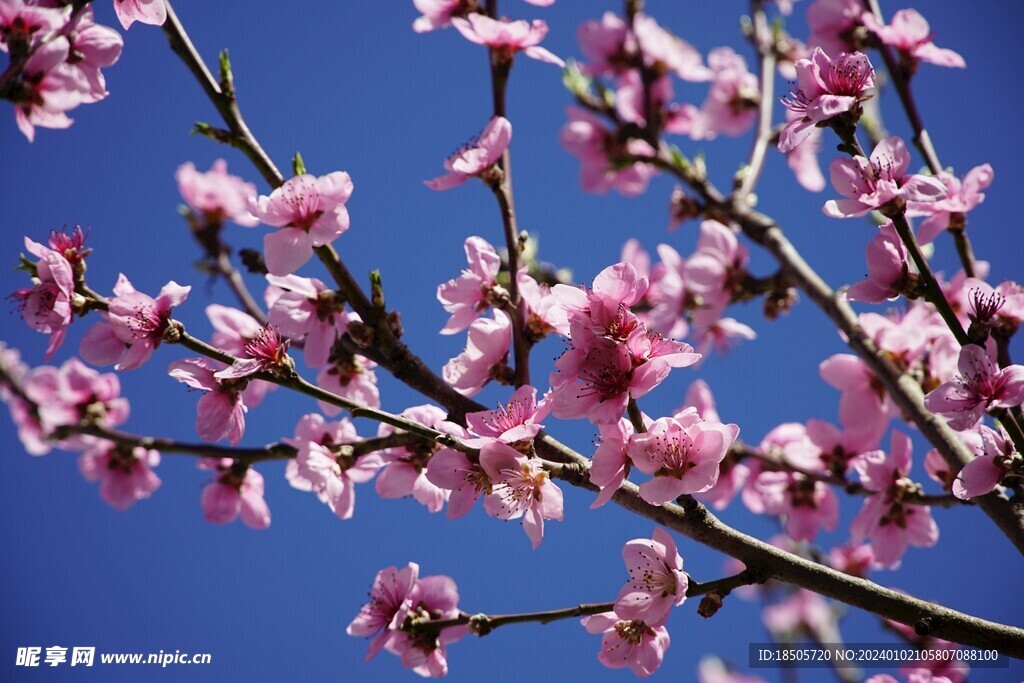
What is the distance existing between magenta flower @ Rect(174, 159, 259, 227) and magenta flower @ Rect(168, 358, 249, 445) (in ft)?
5.36

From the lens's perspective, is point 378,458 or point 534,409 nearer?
point 534,409

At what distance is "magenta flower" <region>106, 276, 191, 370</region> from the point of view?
196cm

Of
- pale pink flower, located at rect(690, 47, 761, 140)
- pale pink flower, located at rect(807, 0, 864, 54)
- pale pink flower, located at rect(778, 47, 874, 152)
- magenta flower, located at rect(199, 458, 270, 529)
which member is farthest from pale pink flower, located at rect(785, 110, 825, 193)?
magenta flower, located at rect(199, 458, 270, 529)

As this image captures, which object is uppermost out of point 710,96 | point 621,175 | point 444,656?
point 710,96

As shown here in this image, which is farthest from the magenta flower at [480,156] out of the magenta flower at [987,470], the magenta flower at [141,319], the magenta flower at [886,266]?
the magenta flower at [987,470]

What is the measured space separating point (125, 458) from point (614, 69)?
2.99 meters

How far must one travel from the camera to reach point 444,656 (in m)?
2.21

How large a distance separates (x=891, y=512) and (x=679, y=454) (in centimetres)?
130

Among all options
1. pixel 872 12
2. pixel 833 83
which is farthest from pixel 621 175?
pixel 833 83

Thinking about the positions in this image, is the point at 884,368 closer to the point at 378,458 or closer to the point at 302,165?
the point at 378,458

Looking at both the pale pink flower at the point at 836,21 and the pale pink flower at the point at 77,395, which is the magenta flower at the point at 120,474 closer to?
the pale pink flower at the point at 77,395

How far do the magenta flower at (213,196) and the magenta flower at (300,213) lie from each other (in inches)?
62.8

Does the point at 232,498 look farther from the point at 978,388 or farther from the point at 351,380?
Answer: the point at 978,388

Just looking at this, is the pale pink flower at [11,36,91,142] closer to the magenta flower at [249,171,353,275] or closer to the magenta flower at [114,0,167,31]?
the magenta flower at [114,0,167,31]
